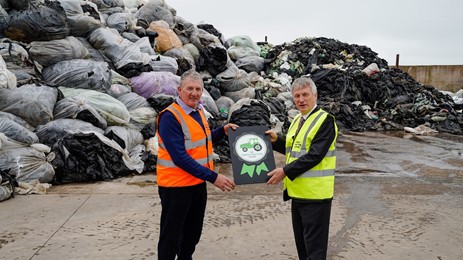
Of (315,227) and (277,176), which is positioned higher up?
(277,176)

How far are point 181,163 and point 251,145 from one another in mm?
460

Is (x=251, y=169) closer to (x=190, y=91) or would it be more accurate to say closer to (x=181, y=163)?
(x=181, y=163)

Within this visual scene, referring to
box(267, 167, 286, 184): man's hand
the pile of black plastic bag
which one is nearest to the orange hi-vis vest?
box(267, 167, 286, 184): man's hand

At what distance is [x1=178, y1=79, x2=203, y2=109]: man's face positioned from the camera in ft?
6.75

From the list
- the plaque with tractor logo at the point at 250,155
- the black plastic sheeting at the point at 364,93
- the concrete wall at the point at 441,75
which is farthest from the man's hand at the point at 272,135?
the concrete wall at the point at 441,75

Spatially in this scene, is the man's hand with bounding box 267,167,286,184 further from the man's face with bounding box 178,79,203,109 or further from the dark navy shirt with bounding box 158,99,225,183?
the man's face with bounding box 178,79,203,109

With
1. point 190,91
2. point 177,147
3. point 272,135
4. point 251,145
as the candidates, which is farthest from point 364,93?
point 177,147

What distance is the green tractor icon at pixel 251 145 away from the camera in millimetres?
2178

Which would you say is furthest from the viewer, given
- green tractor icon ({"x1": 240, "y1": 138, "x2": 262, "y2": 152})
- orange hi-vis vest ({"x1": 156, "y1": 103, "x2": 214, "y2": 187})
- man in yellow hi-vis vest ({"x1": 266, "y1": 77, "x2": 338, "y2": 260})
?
green tractor icon ({"x1": 240, "y1": 138, "x2": 262, "y2": 152})

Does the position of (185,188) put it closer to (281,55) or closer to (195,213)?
(195,213)

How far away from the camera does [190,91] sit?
6.75 feet

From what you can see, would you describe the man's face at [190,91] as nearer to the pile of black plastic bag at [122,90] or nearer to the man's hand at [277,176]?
the man's hand at [277,176]

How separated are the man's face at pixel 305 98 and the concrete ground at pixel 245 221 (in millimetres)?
1115

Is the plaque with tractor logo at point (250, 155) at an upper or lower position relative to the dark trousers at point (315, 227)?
upper
